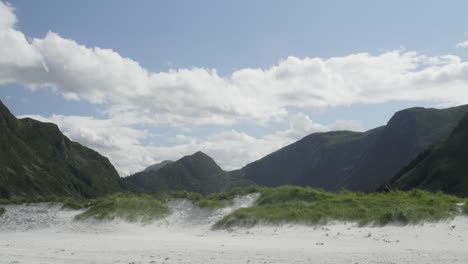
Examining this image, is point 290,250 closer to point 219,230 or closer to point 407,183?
point 219,230

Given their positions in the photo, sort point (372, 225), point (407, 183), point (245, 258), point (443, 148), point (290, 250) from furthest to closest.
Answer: point (443, 148)
point (407, 183)
point (372, 225)
point (290, 250)
point (245, 258)

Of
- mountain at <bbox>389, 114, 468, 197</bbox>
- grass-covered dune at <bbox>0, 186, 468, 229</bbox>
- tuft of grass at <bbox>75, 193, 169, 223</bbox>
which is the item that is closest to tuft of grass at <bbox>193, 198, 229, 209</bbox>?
grass-covered dune at <bbox>0, 186, 468, 229</bbox>

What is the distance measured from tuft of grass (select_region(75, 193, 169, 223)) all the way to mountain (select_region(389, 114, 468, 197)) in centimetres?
13343

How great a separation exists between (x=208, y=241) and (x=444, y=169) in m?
164

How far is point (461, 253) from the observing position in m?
16.5

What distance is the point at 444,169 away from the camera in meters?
166

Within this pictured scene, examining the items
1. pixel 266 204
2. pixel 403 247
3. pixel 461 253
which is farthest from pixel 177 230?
pixel 461 253

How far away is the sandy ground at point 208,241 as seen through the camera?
1631 cm

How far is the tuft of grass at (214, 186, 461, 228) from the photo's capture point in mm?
23156

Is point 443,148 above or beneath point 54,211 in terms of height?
above

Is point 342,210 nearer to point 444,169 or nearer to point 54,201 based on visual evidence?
point 54,201

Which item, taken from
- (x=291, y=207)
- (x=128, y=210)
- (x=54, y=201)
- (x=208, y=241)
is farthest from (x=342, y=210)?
(x=54, y=201)

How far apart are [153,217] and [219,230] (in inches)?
192

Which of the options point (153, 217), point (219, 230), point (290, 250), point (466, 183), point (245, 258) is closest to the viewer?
point (245, 258)
